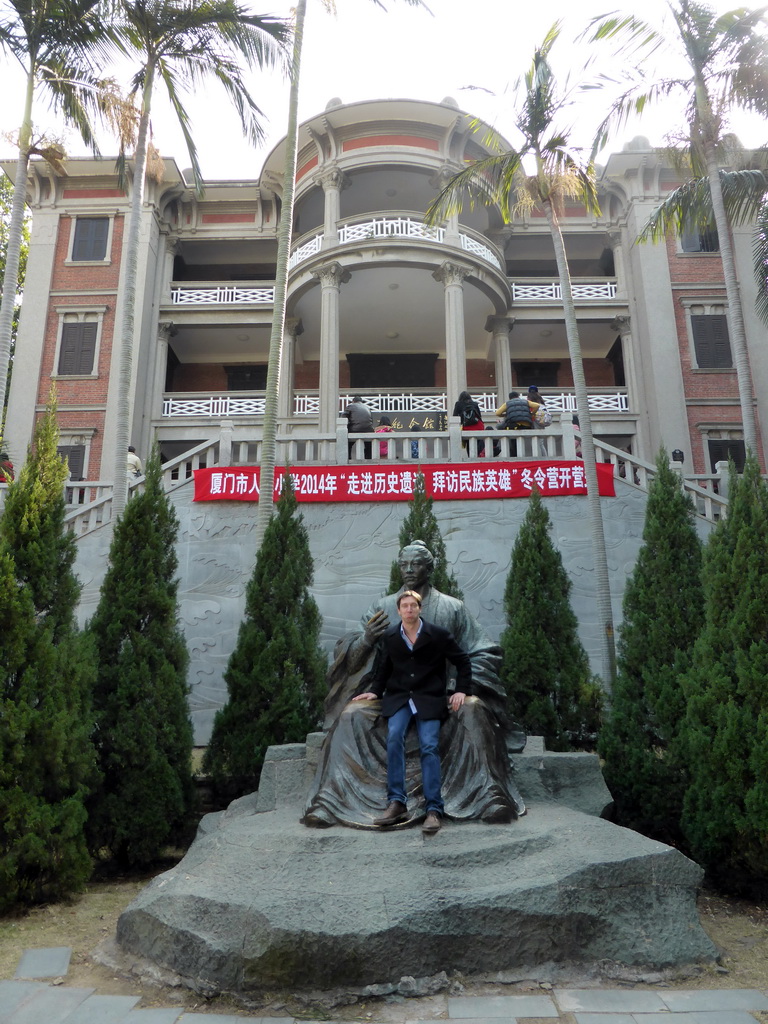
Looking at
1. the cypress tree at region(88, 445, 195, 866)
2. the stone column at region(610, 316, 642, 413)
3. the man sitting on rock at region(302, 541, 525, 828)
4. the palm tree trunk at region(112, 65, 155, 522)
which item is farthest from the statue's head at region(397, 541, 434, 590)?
the stone column at region(610, 316, 642, 413)

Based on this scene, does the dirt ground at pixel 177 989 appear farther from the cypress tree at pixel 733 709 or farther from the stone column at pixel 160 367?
the stone column at pixel 160 367

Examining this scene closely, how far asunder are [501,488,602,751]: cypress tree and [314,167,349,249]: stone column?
40.4ft

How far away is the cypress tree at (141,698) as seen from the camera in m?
6.97

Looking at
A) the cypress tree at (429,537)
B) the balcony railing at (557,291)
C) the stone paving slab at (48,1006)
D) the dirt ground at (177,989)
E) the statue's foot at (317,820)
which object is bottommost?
the dirt ground at (177,989)

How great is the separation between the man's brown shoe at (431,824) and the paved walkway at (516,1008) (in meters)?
0.98

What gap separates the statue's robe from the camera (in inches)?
201

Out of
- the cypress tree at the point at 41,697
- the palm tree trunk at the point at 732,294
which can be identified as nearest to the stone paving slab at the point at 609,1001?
the cypress tree at the point at 41,697

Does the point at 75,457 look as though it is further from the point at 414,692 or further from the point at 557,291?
the point at 414,692

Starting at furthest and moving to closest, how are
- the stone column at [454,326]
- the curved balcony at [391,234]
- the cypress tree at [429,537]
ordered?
the curved balcony at [391,234] → the stone column at [454,326] → the cypress tree at [429,537]

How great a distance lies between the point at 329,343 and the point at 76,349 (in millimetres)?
6607

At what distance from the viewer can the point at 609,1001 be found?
12.7 ft

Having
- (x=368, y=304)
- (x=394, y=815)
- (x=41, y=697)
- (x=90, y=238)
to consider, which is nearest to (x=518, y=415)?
(x=368, y=304)

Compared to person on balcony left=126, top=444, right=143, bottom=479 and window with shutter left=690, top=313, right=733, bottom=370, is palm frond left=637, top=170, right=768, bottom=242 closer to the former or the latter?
window with shutter left=690, top=313, right=733, bottom=370

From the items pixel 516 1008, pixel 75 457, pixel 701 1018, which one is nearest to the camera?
pixel 701 1018
